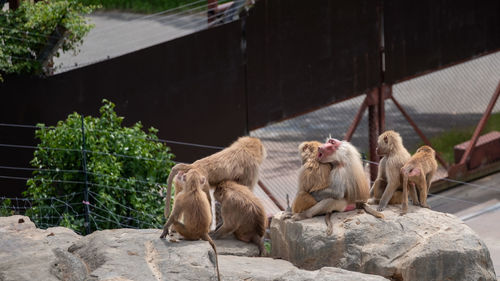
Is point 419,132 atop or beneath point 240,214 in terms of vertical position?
atop

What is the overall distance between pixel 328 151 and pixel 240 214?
1191 mm

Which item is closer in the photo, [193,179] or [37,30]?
[193,179]

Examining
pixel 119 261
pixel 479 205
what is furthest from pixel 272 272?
pixel 479 205

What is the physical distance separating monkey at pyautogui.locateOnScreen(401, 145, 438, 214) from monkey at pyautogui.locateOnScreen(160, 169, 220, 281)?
2.15 meters

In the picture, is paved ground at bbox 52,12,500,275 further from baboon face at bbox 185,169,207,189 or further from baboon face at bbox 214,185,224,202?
baboon face at bbox 185,169,207,189

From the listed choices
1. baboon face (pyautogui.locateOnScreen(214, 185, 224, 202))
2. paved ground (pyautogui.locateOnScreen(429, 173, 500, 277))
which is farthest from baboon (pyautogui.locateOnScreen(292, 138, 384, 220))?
paved ground (pyautogui.locateOnScreen(429, 173, 500, 277))

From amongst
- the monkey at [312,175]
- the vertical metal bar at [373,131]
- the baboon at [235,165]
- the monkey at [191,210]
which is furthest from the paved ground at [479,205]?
the monkey at [191,210]

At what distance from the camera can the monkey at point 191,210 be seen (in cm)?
853

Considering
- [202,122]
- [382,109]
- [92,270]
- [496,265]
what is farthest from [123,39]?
[92,270]

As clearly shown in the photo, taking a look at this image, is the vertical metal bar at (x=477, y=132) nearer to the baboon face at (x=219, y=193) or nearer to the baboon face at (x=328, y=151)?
the baboon face at (x=328, y=151)

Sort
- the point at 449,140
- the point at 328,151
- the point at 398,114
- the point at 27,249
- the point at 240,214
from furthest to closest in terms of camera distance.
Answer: the point at 398,114, the point at 449,140, the point at 240,214, the point at 328,151, the point at 27,249

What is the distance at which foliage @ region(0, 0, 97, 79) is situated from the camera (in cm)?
1306

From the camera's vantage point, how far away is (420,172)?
9305mm

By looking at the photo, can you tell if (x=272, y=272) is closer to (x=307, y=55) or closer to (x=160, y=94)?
(x=160, y=94)
